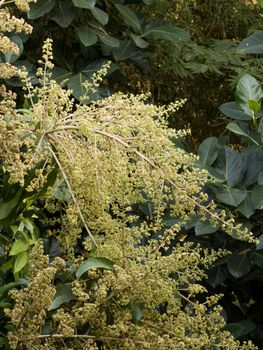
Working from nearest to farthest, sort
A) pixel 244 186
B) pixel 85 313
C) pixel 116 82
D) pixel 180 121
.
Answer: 1. pixel 85 313
2. pixel 244 186
3. pixel 116 82
4. pixel 180 121

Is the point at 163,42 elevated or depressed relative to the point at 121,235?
depressed

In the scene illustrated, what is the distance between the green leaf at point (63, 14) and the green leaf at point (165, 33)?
0.34m

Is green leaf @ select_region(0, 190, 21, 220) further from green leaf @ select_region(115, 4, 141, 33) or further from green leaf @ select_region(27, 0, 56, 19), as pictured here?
green leaf @ select_region(115, 4, 141, 33)

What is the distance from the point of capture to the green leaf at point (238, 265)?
312 cm

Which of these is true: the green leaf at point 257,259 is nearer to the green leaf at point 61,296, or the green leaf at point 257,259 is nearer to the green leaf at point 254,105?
the green leaf at point 254,105

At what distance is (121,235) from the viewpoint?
233cm

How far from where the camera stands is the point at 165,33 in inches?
148

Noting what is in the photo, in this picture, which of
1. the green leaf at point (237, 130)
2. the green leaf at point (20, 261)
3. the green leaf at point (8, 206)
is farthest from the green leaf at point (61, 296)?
the green leaf at point (237, 130)

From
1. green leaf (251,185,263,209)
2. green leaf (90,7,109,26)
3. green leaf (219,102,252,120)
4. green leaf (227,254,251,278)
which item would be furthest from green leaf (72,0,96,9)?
green leaf (227,254,251,278)

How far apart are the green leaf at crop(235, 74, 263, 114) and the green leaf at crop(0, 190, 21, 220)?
46.9 inches

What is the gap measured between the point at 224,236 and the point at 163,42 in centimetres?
123

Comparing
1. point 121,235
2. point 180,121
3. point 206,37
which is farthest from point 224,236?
point 206,37

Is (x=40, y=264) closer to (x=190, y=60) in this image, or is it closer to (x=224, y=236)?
(x=224, y=236)

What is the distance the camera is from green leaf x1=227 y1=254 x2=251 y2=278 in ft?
10.2
